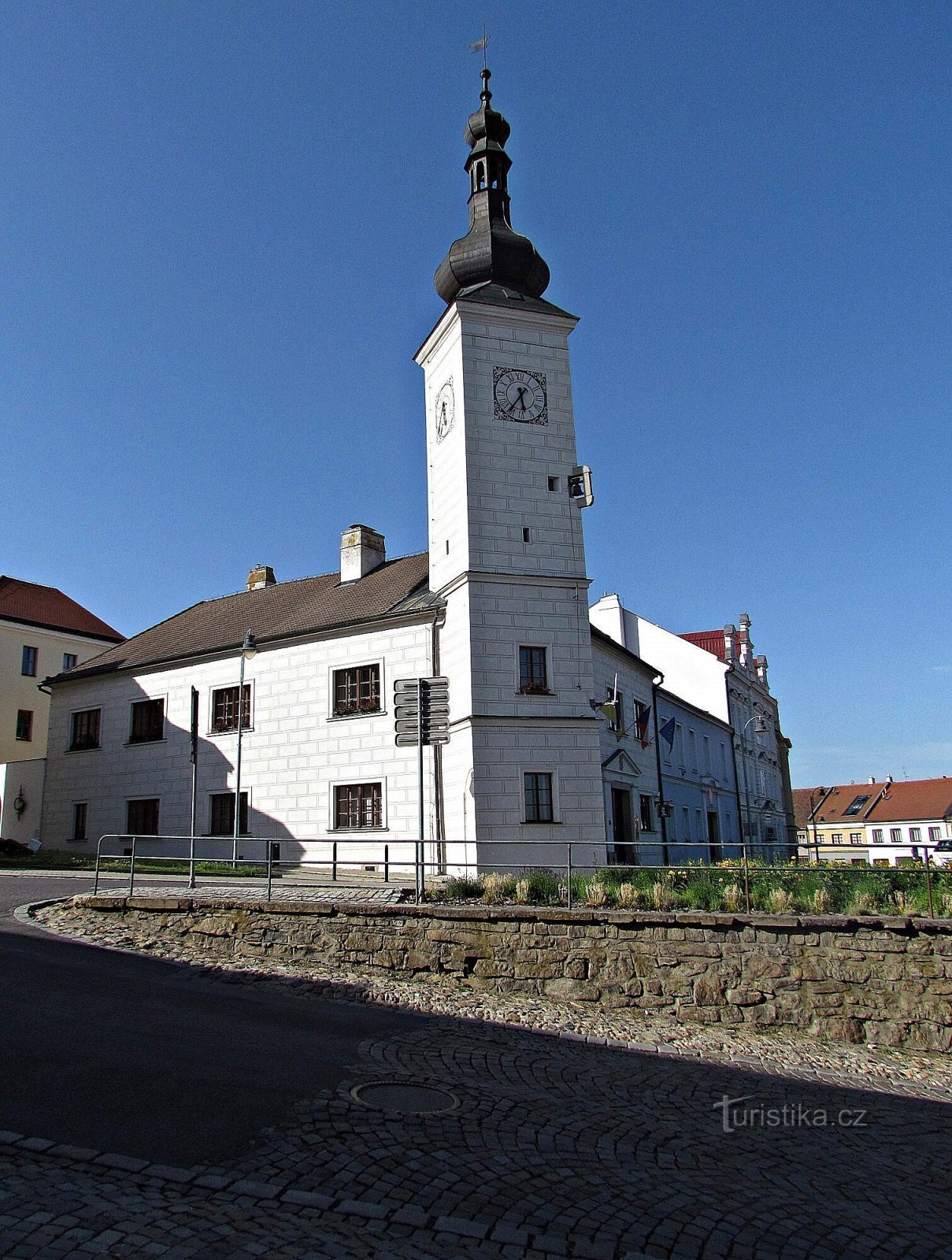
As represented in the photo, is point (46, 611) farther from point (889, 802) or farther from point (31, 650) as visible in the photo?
point (889, 802)

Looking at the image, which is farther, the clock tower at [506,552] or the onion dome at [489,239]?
the onion dome at [489,239]

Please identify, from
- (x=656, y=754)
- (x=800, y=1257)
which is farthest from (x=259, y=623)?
(x=800, y=1257)

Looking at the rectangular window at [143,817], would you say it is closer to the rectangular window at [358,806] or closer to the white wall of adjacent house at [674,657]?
the rectangular window at [358,806]

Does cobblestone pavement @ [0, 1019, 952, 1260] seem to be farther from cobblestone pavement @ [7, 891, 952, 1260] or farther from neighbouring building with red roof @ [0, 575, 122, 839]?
neighbouring building with red roof @ [0, 575, 122, 839]

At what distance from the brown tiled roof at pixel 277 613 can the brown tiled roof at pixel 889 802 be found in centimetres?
6170

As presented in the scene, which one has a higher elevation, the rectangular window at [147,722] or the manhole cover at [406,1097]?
the rectangular window at [147,722]

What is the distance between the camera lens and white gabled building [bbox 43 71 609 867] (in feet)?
75.1

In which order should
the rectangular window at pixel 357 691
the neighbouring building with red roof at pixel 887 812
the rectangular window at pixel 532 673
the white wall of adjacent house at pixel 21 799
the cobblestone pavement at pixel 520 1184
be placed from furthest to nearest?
the neighbouring building with red roof at pixel 887 812, the white wall of adjacent house at pixel 21 799, the rectangular window at pixel 357 691, the rectangular window at pixel 532 673, the cobblestone pavement at pixel 520 1184

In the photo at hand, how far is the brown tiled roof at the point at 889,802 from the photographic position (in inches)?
3369

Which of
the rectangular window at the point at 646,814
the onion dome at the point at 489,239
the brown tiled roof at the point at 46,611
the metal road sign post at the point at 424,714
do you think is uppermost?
the onion dome at the point at 489,239

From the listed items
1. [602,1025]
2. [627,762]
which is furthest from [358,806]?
[602,1025]

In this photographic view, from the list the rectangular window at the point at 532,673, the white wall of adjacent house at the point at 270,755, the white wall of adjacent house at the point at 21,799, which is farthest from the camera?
the white wall of adjacent house at the point at 21,799

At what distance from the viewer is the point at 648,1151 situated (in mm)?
7598

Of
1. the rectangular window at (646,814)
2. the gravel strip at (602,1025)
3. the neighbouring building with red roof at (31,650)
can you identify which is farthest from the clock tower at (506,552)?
the neighbouring building with red roof at (31,650)
